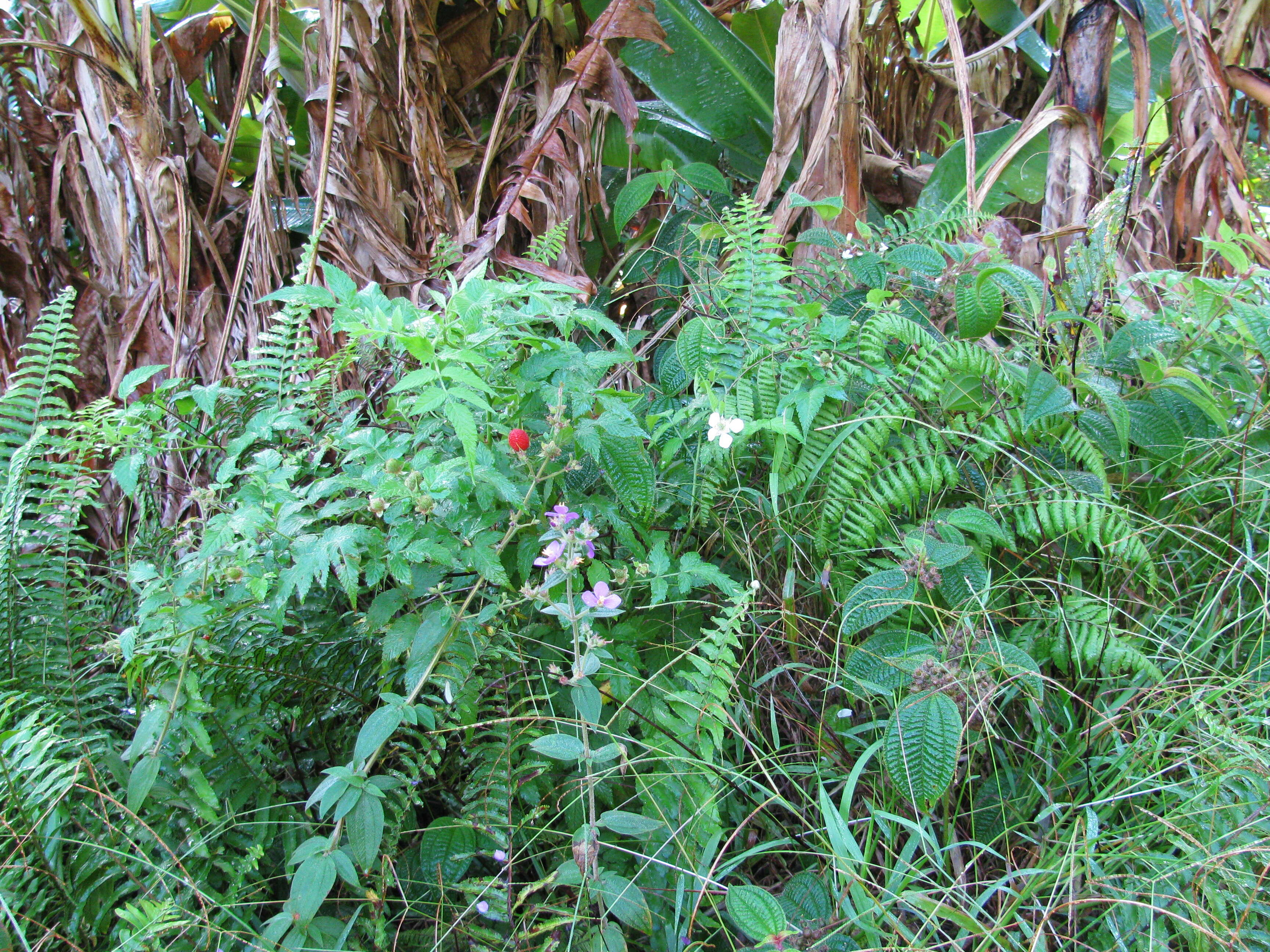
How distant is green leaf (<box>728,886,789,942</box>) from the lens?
95 cm

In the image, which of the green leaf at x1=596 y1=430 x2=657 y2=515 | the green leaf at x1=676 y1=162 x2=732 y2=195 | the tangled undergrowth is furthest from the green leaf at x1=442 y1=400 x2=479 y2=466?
the green leaf at x1=676 y1=162 x2=732 y2=195

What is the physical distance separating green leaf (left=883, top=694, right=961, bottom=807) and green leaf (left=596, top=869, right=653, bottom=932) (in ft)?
1.22

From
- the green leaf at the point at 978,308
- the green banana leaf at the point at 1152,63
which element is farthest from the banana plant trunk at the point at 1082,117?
the green banana leaf at the point at 1152,63

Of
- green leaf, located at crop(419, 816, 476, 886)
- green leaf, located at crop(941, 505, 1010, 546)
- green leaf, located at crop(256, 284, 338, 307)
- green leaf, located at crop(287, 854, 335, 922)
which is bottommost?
green leaf, located at crop(419, 816, 476, 886)

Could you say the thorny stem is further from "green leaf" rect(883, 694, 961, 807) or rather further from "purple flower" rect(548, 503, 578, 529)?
"green leaf" rect(883, 694, 961, 807)

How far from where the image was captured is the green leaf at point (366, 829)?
1001 mm

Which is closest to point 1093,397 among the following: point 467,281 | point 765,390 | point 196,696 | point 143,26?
point 765,390

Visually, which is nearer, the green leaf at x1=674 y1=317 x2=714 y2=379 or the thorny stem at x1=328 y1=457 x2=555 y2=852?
the thorny stem at x1=328 y1=457 x2=555 y2=852

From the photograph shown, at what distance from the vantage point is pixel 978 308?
147 cm

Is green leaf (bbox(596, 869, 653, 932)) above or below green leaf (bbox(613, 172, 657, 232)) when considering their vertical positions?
below

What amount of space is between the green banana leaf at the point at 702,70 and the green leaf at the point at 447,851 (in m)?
2.38

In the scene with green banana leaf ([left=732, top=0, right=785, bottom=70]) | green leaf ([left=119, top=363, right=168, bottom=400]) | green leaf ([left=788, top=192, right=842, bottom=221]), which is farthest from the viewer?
green banana leaf ([left=732, top=0, right=785, bottom=70])

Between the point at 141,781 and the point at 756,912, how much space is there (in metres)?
0.82

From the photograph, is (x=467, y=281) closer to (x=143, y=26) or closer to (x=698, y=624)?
(x=698, y=624)
